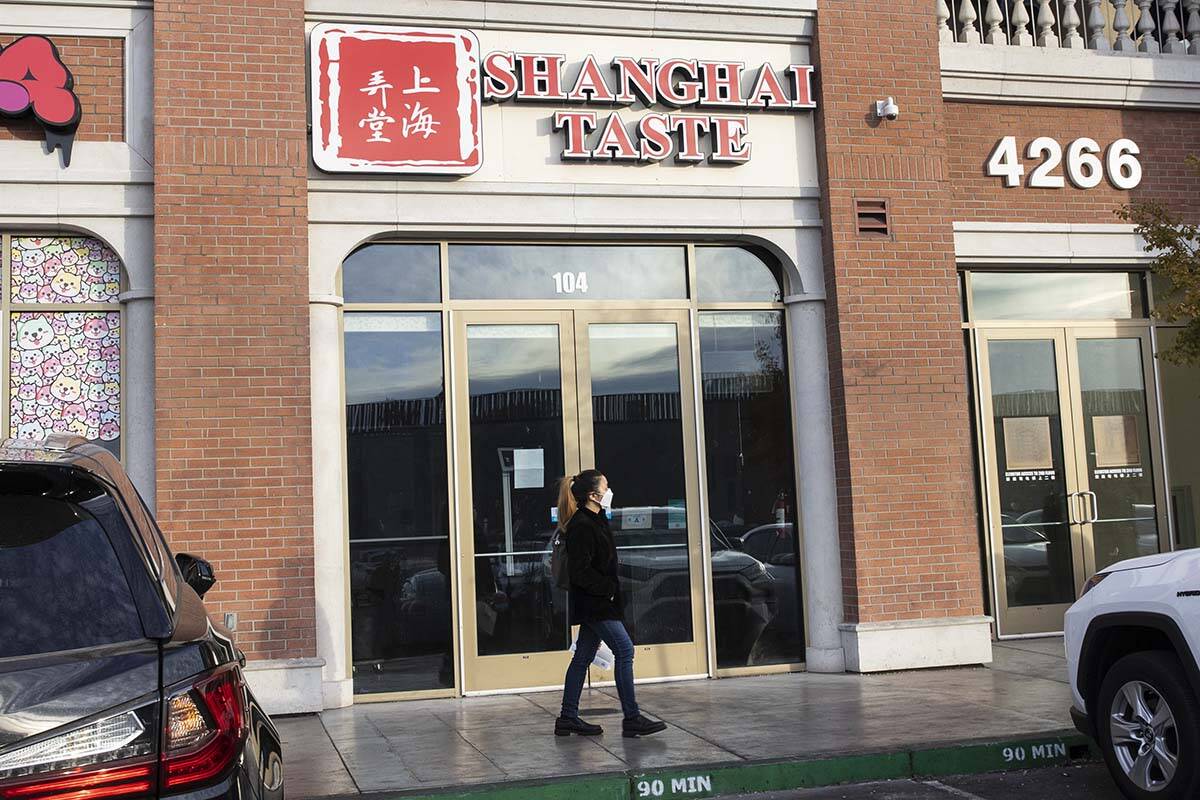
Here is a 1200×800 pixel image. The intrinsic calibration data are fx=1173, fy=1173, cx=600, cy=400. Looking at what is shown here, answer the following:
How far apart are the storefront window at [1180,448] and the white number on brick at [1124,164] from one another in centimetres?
152

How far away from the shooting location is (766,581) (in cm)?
1028

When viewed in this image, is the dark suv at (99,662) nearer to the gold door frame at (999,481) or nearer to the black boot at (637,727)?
the black boot at (637,727)

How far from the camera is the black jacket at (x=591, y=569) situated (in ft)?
24.9

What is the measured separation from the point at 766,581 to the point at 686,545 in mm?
819

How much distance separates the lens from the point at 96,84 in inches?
360

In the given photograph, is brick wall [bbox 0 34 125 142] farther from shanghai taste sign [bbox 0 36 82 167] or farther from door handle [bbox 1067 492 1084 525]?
door handle [bbox 1067 492 1084 525]

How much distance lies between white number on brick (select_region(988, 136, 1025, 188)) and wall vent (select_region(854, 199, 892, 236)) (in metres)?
1.47

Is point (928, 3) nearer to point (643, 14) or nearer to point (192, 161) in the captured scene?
point (643, 14)

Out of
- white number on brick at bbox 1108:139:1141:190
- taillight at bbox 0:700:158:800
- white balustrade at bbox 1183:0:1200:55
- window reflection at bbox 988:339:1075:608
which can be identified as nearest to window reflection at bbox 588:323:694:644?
window reflection at bbox 988:339:1075:608

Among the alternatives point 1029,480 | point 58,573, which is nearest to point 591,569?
point 58,573

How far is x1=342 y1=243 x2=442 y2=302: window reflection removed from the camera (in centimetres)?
970

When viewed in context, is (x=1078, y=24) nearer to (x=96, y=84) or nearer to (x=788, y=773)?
(x=788, y=773)

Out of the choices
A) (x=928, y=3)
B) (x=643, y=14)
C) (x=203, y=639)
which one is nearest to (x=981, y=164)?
(x=928, y=3)

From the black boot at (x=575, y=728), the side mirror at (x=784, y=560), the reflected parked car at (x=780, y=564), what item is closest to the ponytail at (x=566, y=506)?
the black boot at (x=575, y=728)
